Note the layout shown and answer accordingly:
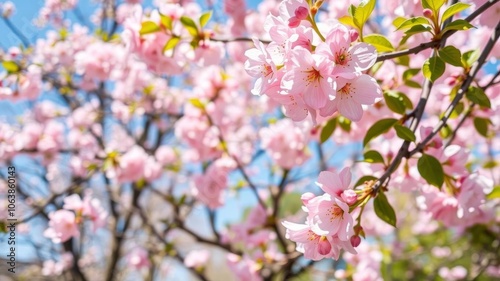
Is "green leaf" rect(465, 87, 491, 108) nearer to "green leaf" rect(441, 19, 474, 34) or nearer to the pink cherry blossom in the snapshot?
"green leaf" rect(441, 19, 474, 34)

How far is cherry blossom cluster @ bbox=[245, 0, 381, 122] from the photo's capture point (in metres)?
0.68

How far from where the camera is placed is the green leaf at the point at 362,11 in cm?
78

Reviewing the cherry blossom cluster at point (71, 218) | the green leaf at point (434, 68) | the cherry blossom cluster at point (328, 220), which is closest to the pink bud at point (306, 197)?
the cherry blossom cluster at point (328, 220)

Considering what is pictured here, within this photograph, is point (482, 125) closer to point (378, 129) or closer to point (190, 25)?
point (378, 129)

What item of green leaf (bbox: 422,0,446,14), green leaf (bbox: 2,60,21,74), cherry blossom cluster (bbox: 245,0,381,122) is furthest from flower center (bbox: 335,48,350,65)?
green leaf (bbox: 2,60,21,74)

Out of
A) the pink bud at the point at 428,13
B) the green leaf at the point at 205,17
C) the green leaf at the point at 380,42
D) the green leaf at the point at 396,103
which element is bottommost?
the green leaf at the point at 396,103

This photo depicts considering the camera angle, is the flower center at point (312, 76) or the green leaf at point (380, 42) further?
the green leaf at point (380, 42)

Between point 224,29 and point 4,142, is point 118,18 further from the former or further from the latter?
point 4,142

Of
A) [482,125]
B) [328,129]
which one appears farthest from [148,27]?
[482,125]

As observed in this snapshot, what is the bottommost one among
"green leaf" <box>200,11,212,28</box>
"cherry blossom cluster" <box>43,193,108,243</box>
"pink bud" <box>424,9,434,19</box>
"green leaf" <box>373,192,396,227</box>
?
"cherry blossom cluster" <box>43,193,108,243</box>

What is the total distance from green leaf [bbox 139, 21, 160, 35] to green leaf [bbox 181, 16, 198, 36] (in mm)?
81

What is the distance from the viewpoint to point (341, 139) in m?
1.68

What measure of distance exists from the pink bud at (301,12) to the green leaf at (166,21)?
58 cm

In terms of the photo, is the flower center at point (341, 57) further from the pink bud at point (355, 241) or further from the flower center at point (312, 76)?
the pink bud at point (355, 241)
